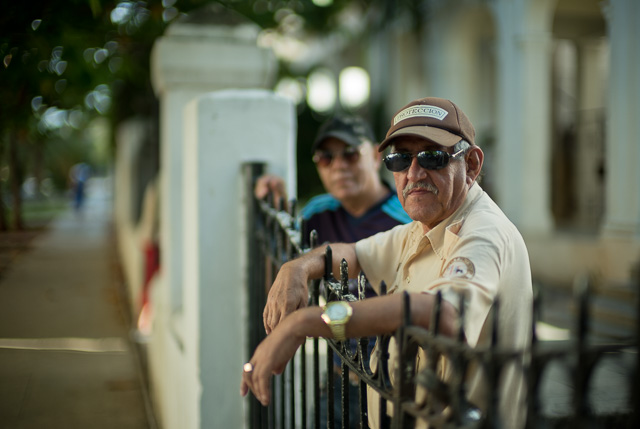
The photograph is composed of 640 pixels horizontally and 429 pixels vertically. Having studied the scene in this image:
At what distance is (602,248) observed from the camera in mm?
8844

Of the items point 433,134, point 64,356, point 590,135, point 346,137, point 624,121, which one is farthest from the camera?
point 590,135

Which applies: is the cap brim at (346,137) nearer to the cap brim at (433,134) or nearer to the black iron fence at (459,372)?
the black iron fence at (459,372)

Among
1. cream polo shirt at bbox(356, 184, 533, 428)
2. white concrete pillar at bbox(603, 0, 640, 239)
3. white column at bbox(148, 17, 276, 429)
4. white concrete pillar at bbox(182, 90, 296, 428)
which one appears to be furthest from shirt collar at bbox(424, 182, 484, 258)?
white concrete pillar at bbox(603, 0, 640, 239)

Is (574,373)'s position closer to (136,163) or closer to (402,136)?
(402,136)

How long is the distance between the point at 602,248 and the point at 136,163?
6.67 m

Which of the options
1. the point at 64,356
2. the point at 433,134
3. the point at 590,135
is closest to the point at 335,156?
the point at 433,134

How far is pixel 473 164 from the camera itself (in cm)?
211

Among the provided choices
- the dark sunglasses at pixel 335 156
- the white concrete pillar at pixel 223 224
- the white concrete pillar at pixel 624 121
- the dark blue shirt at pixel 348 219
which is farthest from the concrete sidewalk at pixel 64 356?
the white concrete pillar at pixel 624 121

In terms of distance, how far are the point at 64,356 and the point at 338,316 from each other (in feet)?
15.5

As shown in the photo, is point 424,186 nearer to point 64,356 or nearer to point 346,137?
point 346,137

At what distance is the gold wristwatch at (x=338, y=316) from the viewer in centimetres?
161

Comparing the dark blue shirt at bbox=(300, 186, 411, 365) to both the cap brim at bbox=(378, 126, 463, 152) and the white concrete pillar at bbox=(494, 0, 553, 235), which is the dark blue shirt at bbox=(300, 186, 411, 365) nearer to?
the cap brim at bbox=(378, 126, 463, 152)

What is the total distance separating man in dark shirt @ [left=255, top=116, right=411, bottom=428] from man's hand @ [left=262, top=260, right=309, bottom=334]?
1.25m

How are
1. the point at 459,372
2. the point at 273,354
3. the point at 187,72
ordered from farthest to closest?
the point at 187,72 → the point at 273,354 → the point at 459,372
